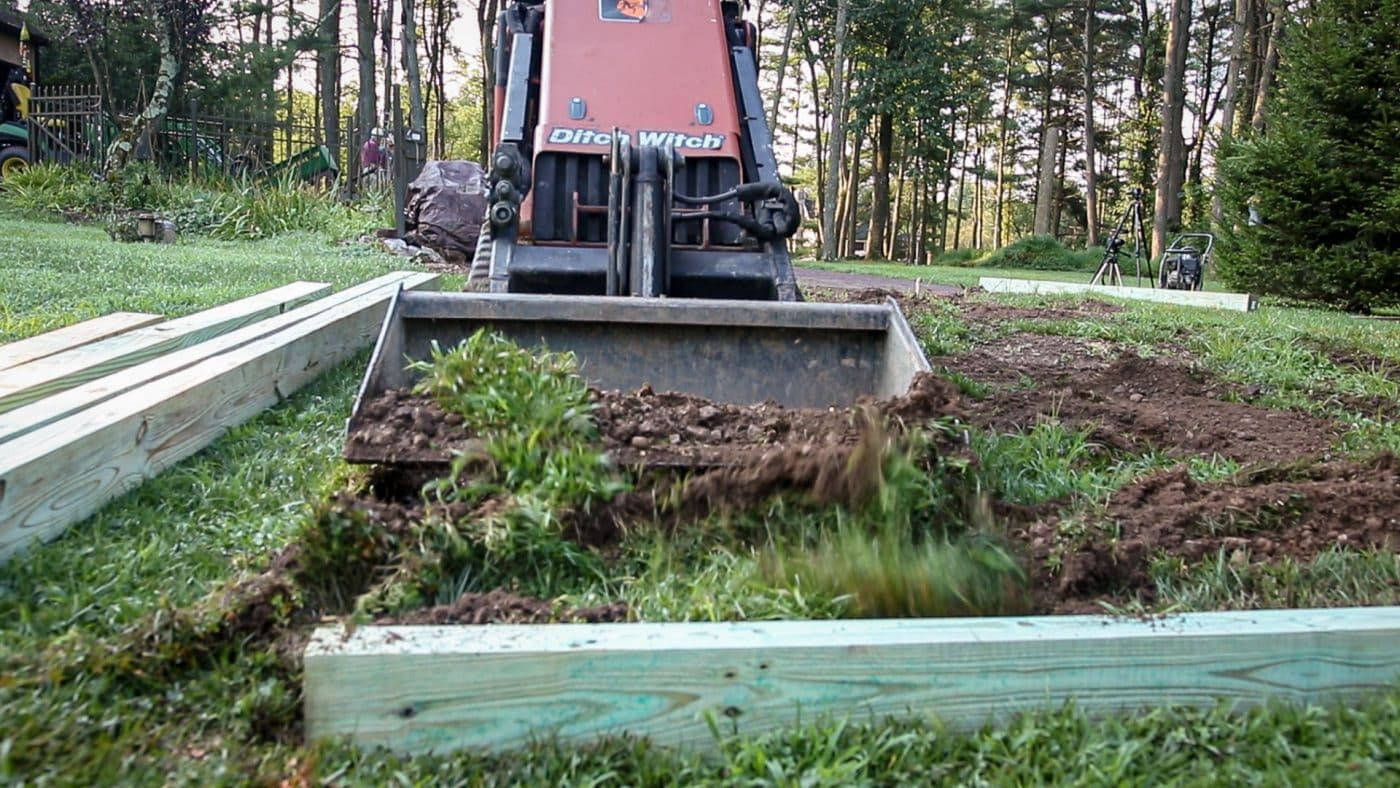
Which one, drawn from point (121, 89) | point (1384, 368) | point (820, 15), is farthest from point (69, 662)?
point (820, 15)

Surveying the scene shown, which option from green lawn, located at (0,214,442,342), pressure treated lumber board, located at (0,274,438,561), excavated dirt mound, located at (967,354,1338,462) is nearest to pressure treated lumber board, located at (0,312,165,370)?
green lawn, located at (0,214,442,342)

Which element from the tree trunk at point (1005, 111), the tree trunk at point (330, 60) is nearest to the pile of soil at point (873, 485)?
the tree trunk at point (330, 60)

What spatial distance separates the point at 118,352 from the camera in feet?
13.7

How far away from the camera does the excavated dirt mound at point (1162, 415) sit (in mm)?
4016

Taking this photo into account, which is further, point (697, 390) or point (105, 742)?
point (697, 390)

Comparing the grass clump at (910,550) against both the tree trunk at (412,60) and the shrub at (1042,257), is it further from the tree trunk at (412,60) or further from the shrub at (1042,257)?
the shrub at (1042,257)

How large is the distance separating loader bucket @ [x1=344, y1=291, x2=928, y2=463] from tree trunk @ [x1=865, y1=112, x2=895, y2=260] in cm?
2718

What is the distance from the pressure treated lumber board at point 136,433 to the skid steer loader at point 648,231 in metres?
0.63

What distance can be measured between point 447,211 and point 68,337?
26.4 feet

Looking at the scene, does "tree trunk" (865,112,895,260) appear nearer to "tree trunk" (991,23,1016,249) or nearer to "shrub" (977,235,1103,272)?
"shrub" (977,235,1103,272)

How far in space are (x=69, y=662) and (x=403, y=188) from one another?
12.0 metres

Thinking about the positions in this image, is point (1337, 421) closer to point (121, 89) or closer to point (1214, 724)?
point (1214, 724)

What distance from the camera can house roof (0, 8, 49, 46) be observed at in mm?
19531

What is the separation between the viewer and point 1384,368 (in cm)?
584
